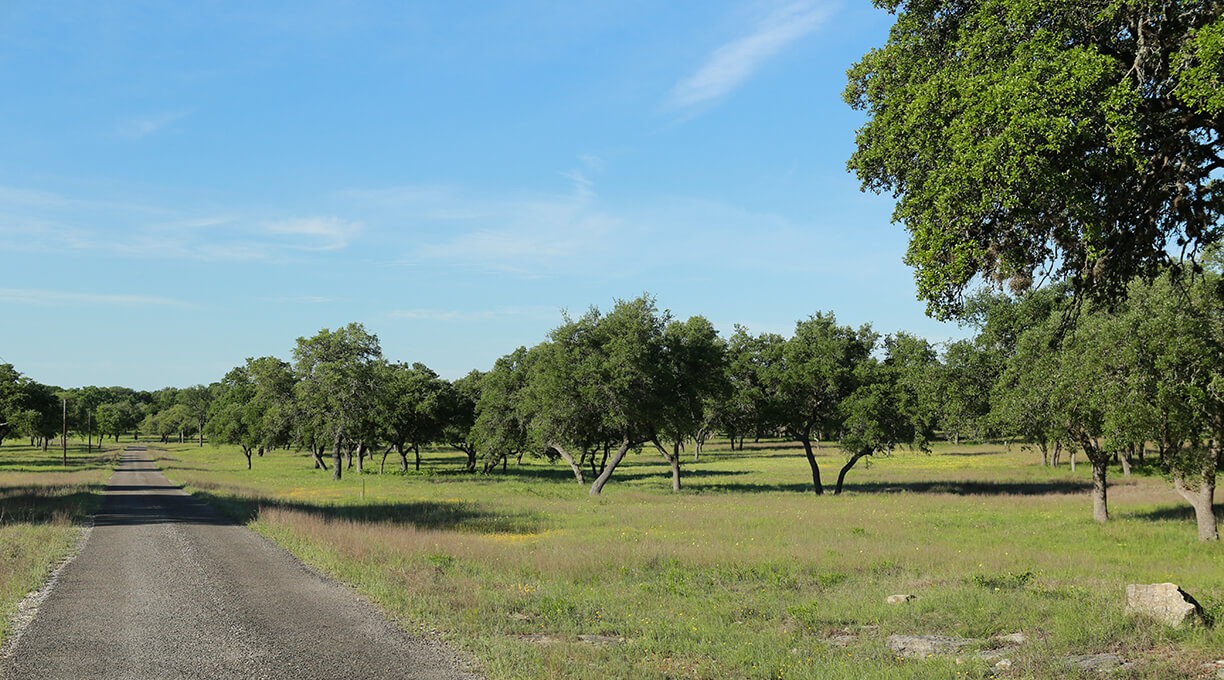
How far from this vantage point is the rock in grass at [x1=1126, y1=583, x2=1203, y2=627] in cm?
1071

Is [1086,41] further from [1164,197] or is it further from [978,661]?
[978,661]

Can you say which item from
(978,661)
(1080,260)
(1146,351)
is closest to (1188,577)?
(1146,351)

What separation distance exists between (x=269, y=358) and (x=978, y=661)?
79411 millimetres

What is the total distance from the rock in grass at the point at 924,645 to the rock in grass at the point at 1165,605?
2815mm

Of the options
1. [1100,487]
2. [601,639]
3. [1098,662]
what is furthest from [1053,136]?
[1100,487]

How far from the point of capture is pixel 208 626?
11836 millimetres

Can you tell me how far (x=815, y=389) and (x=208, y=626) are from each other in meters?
41.6

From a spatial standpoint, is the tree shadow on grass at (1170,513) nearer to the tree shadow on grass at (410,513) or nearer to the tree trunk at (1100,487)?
the tree trunk at (1100,487)

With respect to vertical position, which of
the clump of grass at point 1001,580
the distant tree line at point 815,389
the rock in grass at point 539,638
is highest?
the distant tree line at point 815,389

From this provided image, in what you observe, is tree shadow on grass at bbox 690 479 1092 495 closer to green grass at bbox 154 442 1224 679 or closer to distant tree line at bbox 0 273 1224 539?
distant tree line at bbox 0 273 1224 539

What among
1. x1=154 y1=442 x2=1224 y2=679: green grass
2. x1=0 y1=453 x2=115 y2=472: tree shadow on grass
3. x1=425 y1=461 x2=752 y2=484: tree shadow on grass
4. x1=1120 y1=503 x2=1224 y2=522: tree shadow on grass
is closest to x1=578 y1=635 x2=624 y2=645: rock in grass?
x1=154 y1=442 x2=1224 y2=679: green grass

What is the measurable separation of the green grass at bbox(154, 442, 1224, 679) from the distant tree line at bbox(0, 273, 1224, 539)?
4261 millimetres

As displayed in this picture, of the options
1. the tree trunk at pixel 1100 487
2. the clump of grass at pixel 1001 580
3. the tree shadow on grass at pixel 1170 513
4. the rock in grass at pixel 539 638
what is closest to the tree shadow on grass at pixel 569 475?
the tree shadow on grass at pixel 1170 513

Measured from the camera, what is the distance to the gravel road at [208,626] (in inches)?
385
